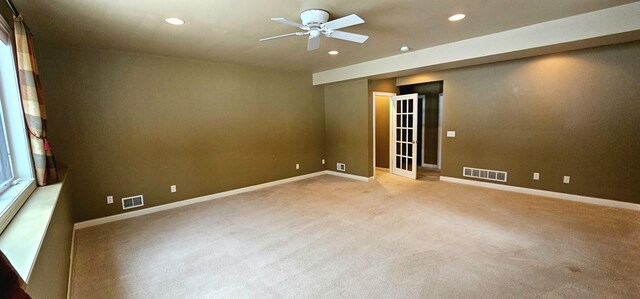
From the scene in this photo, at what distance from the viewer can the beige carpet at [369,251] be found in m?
2.25

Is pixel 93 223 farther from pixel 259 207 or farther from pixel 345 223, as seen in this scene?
pixel 345 223

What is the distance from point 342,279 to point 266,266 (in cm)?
75

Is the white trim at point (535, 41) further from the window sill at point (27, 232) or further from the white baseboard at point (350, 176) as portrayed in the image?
the window sill at point (27, 232)

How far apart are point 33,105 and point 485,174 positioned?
21.0 feet

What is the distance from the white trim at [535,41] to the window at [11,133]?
470cm

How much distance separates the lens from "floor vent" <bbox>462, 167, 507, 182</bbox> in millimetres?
4943

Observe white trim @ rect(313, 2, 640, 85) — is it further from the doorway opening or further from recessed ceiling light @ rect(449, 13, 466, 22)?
the doorway opening

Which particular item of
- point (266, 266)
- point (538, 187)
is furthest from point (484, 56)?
point (266, 266)

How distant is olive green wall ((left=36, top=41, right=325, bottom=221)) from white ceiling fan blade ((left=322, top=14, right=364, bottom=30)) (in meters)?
2.90

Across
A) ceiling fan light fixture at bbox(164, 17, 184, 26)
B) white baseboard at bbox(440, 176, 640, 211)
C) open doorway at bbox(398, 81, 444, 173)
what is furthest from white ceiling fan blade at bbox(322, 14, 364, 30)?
open doorway at bbox(398, 81, 444, 173)

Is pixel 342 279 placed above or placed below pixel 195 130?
below

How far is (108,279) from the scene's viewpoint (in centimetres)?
245

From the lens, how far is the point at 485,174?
5.15 meters

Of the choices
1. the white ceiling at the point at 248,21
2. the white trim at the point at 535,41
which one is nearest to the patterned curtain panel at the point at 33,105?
the white ceiling at the point at 248,21
